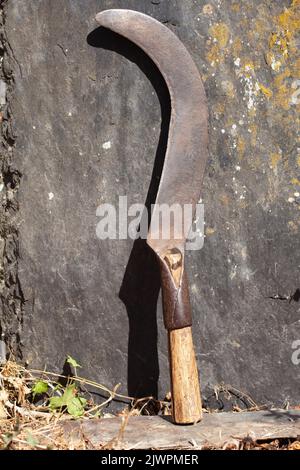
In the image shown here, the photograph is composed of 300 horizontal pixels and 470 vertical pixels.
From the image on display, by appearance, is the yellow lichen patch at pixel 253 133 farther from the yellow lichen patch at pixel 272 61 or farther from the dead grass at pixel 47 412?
the dead grass at pixel 47 412

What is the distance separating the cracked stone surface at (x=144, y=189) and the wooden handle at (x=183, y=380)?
10.4 inches

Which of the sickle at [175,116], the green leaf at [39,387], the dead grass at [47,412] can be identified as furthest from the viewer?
the green leaf at [39,387]

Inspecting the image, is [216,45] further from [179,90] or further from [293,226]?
[293,226]

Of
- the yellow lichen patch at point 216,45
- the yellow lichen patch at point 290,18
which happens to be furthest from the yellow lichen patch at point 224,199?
the yellow lichen patch at point 290,18

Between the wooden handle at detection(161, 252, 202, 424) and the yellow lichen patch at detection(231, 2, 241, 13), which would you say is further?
the yellow lichen patch at detection(231, 2, 241, 13)

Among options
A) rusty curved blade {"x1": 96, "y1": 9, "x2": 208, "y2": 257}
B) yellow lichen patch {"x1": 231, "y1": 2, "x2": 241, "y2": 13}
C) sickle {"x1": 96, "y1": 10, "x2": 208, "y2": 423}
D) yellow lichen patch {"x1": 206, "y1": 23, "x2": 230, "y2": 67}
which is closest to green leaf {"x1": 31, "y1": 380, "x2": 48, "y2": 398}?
sickle {"x1": 96, "y1": 10, "x2": 208, "y2": 423}

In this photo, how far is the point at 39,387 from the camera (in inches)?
83.4

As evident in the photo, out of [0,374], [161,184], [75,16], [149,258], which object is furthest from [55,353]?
[75,16]

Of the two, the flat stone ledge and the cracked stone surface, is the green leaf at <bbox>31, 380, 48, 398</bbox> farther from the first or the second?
the flat stone ledge

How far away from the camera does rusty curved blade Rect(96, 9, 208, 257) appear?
2027mm

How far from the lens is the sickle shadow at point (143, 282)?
2.13m

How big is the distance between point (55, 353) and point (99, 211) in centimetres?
46

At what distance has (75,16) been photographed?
7.00 ft

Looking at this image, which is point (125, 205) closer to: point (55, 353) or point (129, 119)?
point (129, 119)
